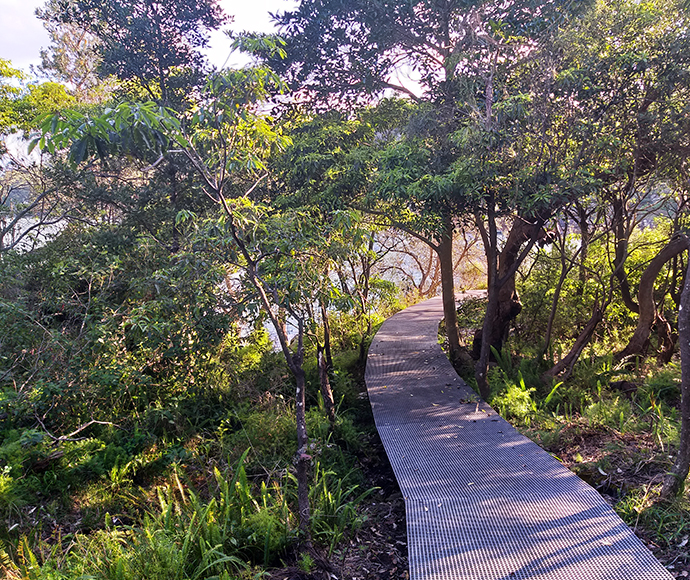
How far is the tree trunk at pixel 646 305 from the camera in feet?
17.7

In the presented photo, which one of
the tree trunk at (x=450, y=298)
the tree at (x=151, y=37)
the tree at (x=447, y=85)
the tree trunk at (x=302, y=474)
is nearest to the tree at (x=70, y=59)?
the tree at (x=151, y=37)

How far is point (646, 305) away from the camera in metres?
5.79

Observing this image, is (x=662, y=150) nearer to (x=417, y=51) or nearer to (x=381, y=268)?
(x=417, y=51)

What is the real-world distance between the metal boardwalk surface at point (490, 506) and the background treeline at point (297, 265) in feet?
1.41

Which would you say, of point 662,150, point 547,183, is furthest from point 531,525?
point 662,150

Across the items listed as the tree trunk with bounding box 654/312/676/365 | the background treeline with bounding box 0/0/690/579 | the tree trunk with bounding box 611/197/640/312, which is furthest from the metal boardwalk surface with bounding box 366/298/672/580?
the tree trunk with bounding box 654/312/676/365

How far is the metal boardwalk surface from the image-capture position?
7.31ft

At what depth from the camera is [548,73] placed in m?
4.05

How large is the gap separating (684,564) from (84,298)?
5.56 metres

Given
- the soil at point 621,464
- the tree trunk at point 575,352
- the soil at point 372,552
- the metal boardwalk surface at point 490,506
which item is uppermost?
the tree trunk at point 575,352

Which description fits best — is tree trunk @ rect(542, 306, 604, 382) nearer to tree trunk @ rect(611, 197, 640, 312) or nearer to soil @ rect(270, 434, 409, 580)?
tree trunk @ rect(611, 197, 640, 312)

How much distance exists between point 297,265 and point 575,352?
4409 millimetres

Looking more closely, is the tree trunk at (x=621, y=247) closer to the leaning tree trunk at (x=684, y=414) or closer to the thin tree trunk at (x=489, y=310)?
the thin tree trunk at (x=489, y=310)

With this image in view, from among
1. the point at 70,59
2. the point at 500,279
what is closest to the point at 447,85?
the point at 500,279
